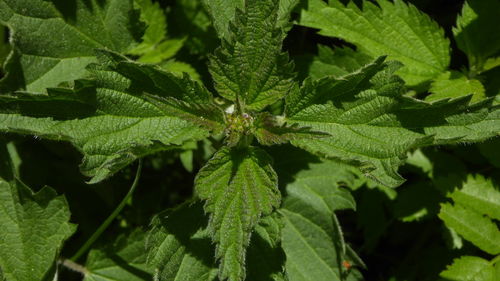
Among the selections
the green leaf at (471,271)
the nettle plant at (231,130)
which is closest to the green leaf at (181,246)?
the nettle plant at (231,130)

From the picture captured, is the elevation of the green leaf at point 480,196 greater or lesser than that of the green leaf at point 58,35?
lesser

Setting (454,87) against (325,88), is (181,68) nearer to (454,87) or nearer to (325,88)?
(325,88)

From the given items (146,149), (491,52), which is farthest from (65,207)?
(491,52)

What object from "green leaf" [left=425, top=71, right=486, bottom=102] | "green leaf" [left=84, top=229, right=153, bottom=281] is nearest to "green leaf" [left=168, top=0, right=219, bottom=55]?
"green leaf" [left=84, top=229, right=153, bottom=281]

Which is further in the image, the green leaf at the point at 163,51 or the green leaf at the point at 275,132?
the green leaf at the point at 163,51

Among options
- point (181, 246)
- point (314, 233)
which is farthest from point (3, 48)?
point (314, 233)

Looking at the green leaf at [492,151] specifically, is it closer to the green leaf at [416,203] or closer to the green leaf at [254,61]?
the green leaf at [416,203]
